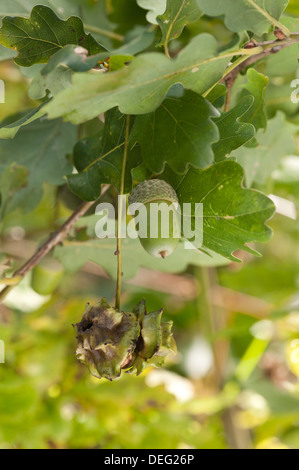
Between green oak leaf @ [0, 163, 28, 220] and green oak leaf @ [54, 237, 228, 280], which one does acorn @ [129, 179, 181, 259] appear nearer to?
green oak leaf @ [54, 237, 228, 280]

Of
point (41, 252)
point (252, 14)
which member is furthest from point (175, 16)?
point (41, 252)

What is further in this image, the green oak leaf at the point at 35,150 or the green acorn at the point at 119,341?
the green oak leaf at the point at 35,150

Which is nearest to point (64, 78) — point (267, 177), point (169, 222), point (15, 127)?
point (15, 127)

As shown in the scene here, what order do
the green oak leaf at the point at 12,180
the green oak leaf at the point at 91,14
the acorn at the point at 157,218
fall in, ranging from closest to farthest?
the acorn at the point at 157,218 < the green oak leaf at the point at 91,14 < the green oak leaf at the point at 12,180

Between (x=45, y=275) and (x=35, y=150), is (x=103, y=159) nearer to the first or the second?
(x=35, y=150)

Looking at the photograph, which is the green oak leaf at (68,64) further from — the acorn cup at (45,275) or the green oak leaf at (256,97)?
the acorn cup at (45,275)

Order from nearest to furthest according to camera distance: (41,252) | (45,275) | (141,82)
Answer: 1. (141,82)
2. (41,252)
3. (45,275)

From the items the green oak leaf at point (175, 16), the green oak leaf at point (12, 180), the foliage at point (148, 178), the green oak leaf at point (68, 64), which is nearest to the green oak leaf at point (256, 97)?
the foliage at point (148, 178)
